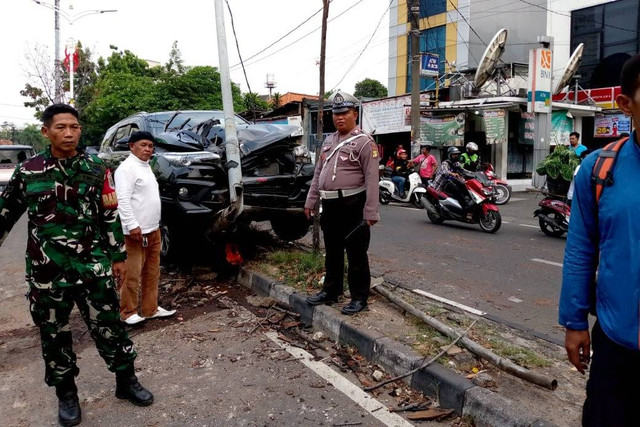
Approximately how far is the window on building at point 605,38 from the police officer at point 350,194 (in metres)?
19.0

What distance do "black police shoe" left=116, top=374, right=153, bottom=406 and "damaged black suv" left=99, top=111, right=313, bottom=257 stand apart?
2.32m

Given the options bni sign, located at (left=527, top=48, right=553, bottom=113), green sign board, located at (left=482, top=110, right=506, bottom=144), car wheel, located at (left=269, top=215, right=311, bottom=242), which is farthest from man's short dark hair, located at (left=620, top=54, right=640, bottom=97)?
bni sign, located at (left=527, top=48, right=553, bottom=113)

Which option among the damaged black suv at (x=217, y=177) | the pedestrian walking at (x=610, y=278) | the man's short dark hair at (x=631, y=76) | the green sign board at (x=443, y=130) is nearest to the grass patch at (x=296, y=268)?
the damaged black suv at (x=217, y=177)

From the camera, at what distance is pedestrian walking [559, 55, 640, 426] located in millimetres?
1589

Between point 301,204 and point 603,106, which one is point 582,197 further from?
point 603,106

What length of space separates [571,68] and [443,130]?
16.0 ft

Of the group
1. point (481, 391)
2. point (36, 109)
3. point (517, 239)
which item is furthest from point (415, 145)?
point (36, 109)

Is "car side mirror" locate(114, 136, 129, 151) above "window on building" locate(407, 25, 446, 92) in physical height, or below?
below

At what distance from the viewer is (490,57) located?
15844mm

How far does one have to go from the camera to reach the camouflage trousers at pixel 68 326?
2857 millimetres

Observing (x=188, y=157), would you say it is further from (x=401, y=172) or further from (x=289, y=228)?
(x=401, y=172)

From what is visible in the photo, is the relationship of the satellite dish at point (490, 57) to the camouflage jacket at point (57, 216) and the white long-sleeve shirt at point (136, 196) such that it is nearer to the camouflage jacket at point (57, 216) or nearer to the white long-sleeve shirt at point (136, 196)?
the white long-sleeve shirt at point (136, 196)

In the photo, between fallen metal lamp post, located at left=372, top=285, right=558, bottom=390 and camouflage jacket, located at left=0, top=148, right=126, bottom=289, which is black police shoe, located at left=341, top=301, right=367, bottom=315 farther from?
camouflage jacket, located at left=0, top=148, right=126, bottom=289

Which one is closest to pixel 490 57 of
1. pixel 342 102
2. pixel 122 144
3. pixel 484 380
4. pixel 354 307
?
pixel 122 144
